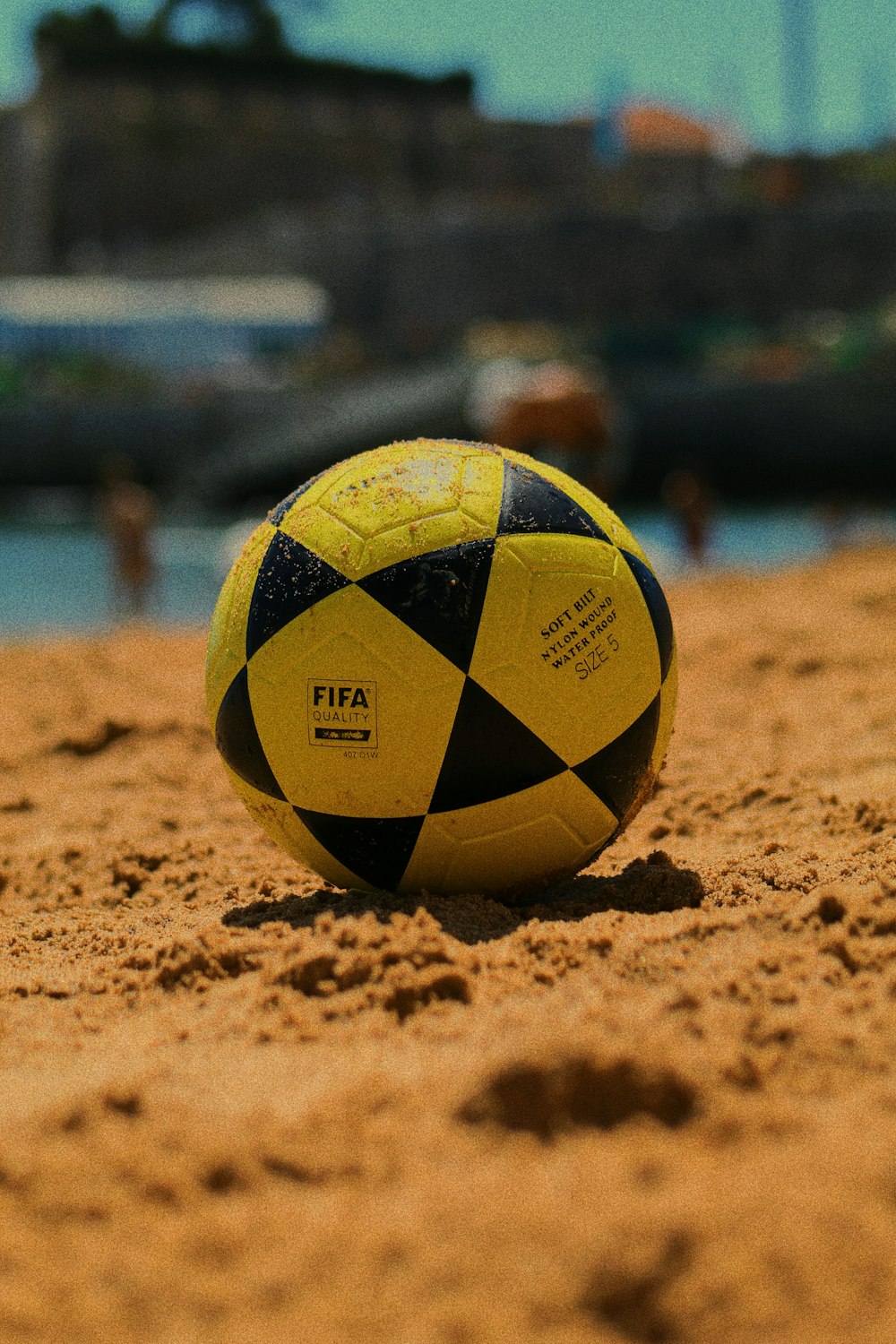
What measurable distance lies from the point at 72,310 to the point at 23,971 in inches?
1596

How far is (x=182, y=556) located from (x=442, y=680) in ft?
77.9

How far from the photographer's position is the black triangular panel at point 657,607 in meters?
3.56

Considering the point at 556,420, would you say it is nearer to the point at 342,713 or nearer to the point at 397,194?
the point at 342,713

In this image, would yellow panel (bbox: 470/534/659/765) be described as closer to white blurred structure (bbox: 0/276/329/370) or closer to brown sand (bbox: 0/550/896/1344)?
brown sand (bbox: 0/550/896/1344)

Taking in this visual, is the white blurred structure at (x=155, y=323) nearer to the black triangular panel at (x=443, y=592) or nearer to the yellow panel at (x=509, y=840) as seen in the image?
the black triangular panel at (x=443, y=592)

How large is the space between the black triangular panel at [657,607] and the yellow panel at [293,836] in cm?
98

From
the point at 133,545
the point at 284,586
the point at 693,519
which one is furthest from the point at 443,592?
the point at 693,519

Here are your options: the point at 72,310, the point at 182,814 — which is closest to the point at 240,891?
the point at 182,814

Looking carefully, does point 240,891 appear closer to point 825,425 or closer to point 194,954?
point 194,954

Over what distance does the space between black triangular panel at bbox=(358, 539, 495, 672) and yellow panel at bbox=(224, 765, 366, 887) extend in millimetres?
597

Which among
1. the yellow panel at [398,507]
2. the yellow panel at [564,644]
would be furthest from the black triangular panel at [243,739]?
the yellow panel at [564,644]

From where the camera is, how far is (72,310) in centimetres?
4075

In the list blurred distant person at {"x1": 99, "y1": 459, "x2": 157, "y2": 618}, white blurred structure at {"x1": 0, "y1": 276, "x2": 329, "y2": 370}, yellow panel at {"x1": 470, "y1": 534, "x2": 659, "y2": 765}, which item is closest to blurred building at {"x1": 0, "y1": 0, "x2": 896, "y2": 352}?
white blurred structure at {"x1": 0, "y1": 276, "x2": 329, "y2": 370}

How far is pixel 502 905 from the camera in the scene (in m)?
3.31
